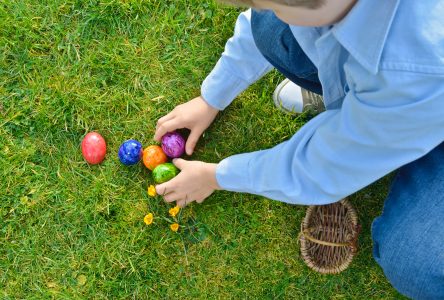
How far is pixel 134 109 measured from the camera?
2.49 m

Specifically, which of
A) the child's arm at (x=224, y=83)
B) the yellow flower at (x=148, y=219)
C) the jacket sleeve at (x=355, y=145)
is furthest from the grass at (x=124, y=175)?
the jacket sleeve at (x=355, y=145)

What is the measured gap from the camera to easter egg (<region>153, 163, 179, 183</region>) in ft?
7.43

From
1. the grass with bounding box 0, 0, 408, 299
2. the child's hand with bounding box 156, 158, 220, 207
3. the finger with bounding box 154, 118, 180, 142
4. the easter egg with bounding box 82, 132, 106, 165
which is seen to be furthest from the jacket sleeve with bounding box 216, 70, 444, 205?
the easter egg with bounding box 82, 132, 106, 165

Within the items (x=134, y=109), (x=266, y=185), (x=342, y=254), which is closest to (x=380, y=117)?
(x=266, y=185)

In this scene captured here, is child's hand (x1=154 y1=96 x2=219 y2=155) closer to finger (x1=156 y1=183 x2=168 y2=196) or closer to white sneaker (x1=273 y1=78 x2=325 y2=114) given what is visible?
finger (x1=156 y1=183 x2=168 y2=196)

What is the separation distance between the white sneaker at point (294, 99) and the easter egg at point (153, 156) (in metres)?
0.55

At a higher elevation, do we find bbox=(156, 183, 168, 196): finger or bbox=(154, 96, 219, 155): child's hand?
bbox=(154, 96, 219, 155): child's hand

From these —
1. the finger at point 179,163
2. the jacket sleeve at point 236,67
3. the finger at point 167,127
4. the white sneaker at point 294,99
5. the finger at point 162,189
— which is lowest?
the finger at point 162,189

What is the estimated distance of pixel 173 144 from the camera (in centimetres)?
228

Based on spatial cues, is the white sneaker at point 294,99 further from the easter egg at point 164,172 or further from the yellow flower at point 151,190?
the yellow flower at point 151,190

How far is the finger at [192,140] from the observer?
7.57ft

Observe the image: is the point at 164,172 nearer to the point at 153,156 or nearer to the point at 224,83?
the point at 153,156

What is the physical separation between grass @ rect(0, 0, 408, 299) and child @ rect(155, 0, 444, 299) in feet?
0.58

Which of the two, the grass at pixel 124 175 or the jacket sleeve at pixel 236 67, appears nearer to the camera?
the jacket sleeve at pixel 236 67
